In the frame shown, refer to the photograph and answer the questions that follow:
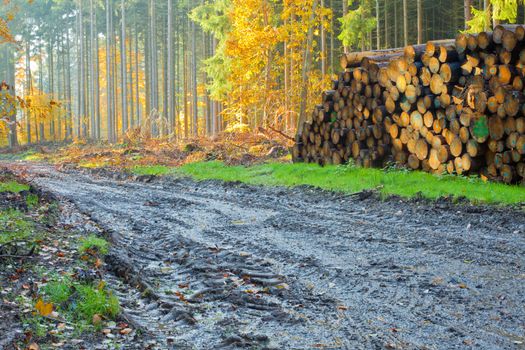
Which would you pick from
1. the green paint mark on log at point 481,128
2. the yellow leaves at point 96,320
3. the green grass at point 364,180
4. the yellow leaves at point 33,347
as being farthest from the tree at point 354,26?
the yellow leaves at point 33,347

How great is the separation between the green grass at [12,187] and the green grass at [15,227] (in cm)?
307

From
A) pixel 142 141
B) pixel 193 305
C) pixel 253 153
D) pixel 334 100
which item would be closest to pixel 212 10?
pixel 142 141

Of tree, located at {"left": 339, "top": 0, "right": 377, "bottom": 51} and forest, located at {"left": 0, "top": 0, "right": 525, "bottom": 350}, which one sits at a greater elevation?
tree, located at {"left": 339, "top": 0, "right": 377, "bottom": 51}

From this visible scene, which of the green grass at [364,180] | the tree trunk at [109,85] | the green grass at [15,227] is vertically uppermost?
the tree trunk at [109,85]

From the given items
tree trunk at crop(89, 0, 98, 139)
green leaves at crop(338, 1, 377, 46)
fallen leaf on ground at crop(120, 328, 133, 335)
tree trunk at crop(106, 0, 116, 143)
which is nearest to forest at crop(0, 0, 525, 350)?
fallen leaf on ground at crop(120, 328, 133, 335)

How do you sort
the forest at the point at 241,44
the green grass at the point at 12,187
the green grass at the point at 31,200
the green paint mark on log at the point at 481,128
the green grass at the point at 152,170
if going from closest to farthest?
the green grass at the point at 31,200 → the green paint mark on log at the point at 481,128 → the green grass at the point at 12,187 → the green grass at the point at 152,170 → the forest at the point at 241,44

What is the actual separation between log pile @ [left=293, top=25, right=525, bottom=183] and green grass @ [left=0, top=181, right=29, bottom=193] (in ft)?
26.3

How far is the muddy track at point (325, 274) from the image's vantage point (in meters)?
4.70

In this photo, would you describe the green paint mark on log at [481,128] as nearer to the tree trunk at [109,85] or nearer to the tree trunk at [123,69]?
the tree trunk at [123,69]

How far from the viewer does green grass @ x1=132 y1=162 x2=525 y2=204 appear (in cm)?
1092

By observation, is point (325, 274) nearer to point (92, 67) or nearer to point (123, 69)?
point (123, 69)

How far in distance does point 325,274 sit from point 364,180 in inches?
291

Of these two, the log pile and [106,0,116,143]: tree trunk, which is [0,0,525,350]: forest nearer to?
the log pile

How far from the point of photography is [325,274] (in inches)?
257
